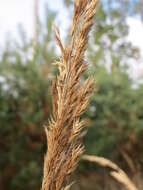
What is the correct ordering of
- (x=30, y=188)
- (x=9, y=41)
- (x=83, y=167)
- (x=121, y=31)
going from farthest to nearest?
(x=83, y=167), (x=9, y=41), (x=30, y=188), (x=121, y=31)

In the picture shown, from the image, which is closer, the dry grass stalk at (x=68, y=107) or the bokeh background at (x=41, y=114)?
the dry grass stalk at (x=68, y=107)

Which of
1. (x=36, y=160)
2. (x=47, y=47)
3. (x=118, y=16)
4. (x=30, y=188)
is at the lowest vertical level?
(x=30, y=188)

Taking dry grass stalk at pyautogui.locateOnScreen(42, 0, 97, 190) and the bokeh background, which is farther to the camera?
the bokeh background

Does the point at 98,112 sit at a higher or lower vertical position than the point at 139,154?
higher

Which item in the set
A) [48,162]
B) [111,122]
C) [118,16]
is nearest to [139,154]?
[111,122]

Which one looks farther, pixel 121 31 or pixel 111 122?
pixel 111 122

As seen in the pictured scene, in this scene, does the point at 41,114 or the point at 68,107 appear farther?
the point at 41,114

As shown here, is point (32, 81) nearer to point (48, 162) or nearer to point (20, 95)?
point (20, 95)

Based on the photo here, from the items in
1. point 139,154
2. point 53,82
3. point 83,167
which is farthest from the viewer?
point 139,154
